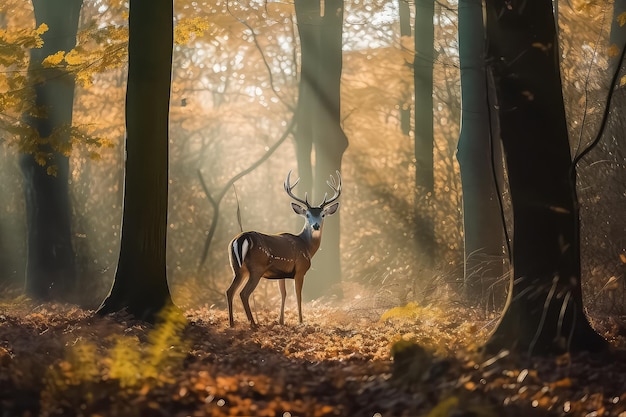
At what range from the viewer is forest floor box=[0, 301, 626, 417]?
6.06m

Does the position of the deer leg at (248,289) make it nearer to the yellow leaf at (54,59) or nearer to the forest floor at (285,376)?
the forest floor at (285,376)

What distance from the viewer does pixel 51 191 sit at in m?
18.4

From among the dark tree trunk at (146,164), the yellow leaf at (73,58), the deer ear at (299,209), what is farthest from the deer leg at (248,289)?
the yellow leaf at (73,58)

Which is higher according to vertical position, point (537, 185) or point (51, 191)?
point (51, 191)

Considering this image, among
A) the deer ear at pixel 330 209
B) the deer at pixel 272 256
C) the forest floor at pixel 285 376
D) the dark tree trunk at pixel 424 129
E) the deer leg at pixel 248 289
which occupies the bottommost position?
the forest floor at pixel 285 376

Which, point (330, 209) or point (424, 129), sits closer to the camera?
point (330, 209)

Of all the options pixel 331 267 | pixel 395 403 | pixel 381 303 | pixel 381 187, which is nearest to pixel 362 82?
pixel 381 187

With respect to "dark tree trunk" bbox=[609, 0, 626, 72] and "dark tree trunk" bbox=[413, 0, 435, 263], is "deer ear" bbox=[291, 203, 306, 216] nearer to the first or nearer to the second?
"dark tree trunk" bbox=[413, 0, 435, 263]

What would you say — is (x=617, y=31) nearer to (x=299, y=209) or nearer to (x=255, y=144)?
(x=299, y=209)

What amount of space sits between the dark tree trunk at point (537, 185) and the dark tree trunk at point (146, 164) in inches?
187

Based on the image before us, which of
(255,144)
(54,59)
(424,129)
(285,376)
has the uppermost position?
(255,144)

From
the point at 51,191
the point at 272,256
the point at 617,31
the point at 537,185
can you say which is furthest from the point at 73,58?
the point at 617,31

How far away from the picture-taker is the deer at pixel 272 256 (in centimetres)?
1226

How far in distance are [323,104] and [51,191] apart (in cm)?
632
